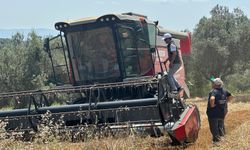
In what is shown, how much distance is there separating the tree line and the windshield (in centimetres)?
2410

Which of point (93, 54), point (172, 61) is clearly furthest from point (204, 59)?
point (172, 61)

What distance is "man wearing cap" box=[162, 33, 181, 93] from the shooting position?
985 centimetres

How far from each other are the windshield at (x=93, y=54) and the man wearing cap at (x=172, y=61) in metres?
1.64

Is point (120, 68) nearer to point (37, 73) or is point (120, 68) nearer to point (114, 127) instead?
point (114, 127)

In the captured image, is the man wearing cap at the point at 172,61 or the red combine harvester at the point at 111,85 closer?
the red combine harvester at the point at 111,85

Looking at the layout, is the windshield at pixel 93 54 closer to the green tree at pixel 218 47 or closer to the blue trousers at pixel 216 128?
the blue trousers at pixel 216 128

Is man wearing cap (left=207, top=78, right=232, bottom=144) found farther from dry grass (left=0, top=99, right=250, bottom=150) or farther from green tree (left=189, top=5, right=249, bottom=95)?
green tree (left=189, top=5, right=249, bottom=95)

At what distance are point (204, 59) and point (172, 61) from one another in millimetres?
27225

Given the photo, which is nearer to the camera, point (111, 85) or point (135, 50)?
point (111, 85)

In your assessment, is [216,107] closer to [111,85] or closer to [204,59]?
[111,85]

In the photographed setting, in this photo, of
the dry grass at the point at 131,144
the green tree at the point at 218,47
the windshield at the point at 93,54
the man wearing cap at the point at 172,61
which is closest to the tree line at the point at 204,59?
the green tree at the point at 218,47

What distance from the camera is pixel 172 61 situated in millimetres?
10312

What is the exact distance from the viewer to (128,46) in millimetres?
11461

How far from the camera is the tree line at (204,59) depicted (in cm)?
3675
